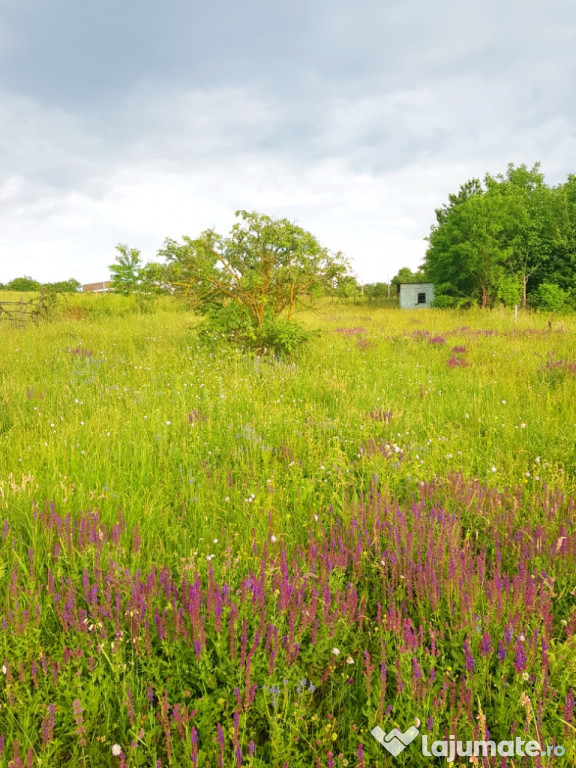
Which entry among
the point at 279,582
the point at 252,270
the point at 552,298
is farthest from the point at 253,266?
the point at 552,298

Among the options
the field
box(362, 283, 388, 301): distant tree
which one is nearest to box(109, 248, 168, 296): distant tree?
the field

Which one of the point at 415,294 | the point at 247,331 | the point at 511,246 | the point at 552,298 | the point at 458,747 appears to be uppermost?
the point at 511,246

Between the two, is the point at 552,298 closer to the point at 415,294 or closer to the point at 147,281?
the point at 415,294

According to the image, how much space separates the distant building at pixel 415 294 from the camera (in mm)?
45375

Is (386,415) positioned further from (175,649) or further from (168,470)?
(175,649)

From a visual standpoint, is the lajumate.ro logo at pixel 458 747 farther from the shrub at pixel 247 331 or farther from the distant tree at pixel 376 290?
the distant tree at pixel 376 290

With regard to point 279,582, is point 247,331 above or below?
above

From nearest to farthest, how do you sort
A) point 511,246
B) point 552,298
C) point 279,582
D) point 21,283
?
point 279,582
point 552,298
point 511,246
point 21,283

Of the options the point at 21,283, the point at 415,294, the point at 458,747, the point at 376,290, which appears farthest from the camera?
the point at 376,290

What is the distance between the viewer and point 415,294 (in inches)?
1822

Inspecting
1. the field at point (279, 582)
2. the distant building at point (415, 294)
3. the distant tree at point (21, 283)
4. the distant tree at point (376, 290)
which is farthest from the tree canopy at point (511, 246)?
the distant tree at point (21, 283)

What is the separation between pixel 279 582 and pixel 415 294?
48177 millimetres

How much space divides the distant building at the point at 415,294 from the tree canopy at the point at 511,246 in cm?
960

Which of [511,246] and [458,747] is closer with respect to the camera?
→ [458,747]
